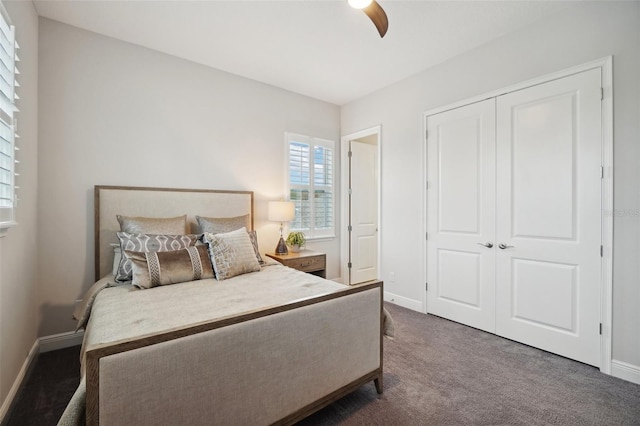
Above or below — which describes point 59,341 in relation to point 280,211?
below

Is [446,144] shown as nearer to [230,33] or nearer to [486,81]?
[486,81]

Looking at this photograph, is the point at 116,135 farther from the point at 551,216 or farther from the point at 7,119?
the point at 551,216

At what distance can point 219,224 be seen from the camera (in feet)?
9.52

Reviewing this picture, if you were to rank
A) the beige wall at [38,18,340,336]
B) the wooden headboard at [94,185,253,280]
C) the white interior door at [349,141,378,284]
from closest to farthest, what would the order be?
the beige wall at [38,18,340,336] < the wooden headboard at [94,185,253,280] < the white interior door at [349,141,378,284]

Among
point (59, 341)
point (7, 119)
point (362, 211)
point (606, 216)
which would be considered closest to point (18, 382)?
point (59, 341)

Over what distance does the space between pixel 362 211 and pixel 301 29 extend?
274cm

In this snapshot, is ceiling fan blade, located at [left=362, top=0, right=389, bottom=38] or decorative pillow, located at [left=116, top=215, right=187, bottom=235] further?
decorative pillow, located at [left=116, top=215, right=187, bottom=235]

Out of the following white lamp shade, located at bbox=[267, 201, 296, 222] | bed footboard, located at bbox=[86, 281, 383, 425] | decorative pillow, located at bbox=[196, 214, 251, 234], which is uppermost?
white lamp shade, located at bbox=[267, 201, 296, 222]

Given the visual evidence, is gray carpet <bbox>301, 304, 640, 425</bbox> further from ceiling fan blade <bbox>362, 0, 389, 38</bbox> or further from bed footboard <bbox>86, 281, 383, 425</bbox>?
ceiling fan blade <bbox>362, 0, 389, 38</bbox>

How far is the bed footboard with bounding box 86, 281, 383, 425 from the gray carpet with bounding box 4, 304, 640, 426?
18 cm

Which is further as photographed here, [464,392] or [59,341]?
[59,341]

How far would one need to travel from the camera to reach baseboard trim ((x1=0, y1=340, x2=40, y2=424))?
5.34 feet

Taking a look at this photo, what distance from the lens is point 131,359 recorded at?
1.02 meters

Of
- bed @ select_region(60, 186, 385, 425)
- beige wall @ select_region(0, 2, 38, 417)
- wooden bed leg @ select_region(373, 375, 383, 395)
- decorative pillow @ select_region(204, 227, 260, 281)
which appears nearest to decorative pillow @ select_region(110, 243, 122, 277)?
bed @ select_region(60, 186, 385, 425)
